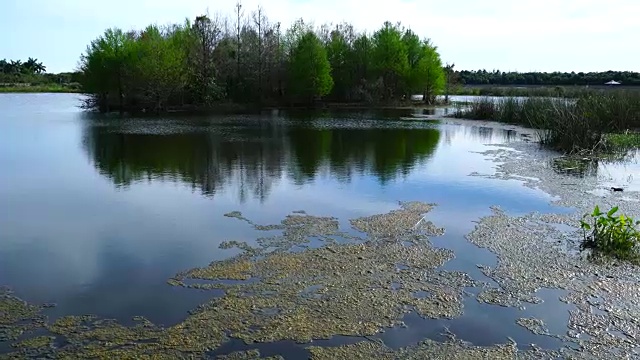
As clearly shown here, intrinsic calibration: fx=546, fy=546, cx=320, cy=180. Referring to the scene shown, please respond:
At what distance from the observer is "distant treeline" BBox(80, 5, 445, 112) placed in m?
40.5

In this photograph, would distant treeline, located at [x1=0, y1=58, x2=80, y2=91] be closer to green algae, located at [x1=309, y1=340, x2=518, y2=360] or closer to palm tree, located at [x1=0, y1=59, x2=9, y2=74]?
palm tree, located at [x1=0, y1=59, x2=9, y2=74]

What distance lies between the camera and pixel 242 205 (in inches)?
414

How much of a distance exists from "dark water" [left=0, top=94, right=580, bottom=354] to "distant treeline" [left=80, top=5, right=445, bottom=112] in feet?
58.8

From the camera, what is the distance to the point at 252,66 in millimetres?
48125

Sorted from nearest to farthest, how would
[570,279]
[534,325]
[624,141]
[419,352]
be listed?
1. [419,352]
2. [534,325]
3. [570,279]
4. [624,141]

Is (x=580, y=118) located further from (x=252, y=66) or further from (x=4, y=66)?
(x=4, y=66)

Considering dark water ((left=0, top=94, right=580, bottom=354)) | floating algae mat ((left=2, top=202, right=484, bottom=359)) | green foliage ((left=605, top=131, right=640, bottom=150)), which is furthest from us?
green foliage ((left=605, top=131, right=640, bottom=150))

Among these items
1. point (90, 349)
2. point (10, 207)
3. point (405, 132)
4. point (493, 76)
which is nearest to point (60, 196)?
point (10, 207)

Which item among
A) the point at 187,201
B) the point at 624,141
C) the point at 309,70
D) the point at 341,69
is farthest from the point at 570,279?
the point at 341,69

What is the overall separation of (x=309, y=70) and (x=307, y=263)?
41304mm

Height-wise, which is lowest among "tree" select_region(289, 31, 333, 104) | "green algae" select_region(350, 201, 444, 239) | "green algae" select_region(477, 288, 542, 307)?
"green algae" select_region(477, 288, 542, 307)

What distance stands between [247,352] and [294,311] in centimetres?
98

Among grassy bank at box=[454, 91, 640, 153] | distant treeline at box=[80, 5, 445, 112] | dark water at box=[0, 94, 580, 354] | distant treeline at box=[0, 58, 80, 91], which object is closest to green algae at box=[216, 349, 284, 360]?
dark water at box=[0, 94, 580, 354]

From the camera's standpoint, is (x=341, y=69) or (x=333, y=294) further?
(x=341, y=69)
